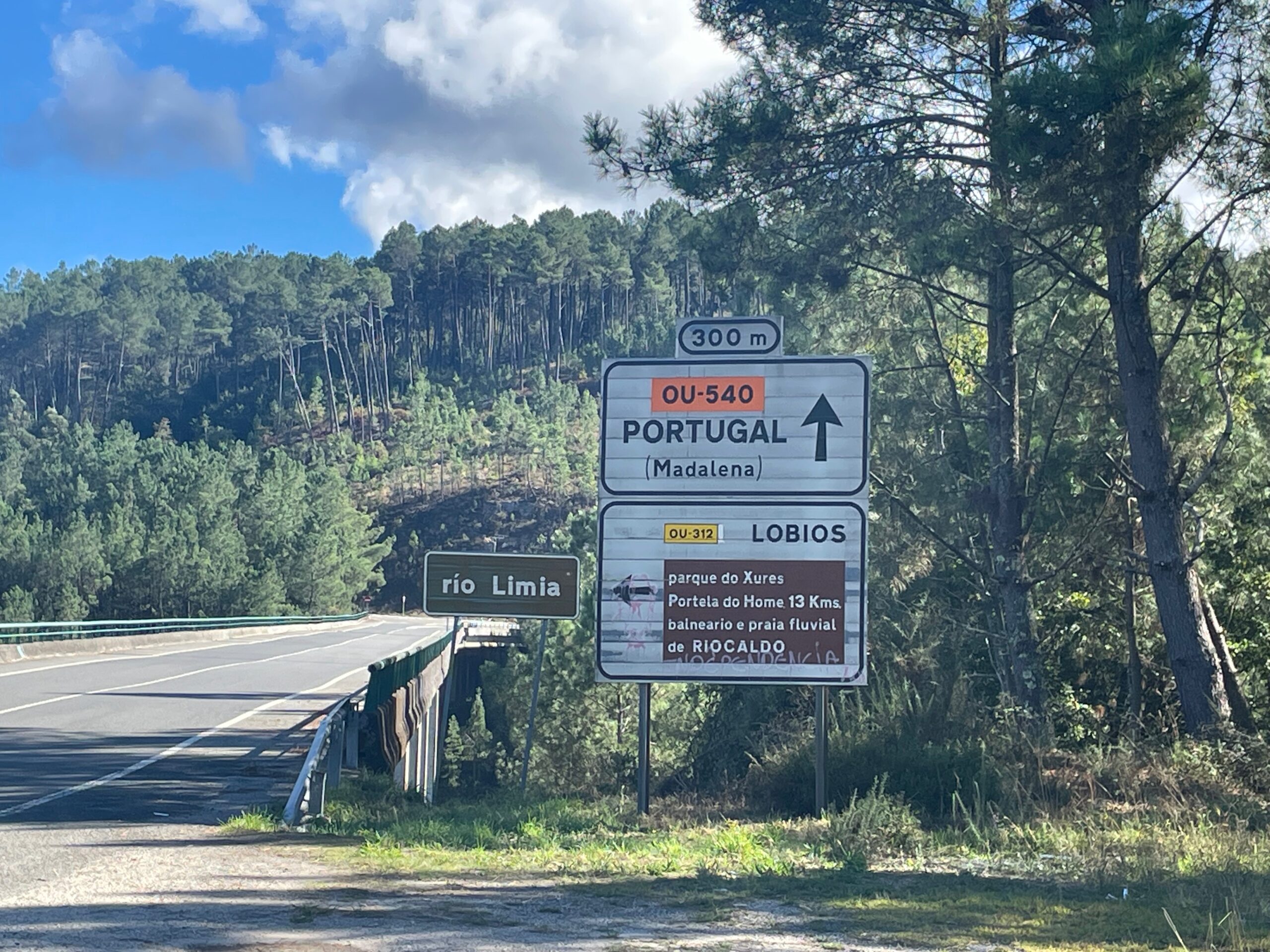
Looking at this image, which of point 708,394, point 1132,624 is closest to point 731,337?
point 708,394

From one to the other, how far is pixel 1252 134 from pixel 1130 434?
347cm

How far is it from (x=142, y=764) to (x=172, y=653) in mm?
24209

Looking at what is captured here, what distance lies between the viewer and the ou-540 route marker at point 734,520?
39.9ft

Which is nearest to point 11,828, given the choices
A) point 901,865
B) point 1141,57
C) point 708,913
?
point 708,913

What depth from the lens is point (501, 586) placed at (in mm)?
15836

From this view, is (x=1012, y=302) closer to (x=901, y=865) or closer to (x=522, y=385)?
(x=901, y=865)

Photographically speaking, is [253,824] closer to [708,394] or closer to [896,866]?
[896,866]

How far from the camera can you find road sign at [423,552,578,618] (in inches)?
615

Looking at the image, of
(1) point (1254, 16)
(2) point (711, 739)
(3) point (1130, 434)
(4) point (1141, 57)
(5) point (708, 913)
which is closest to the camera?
(5) point (708, 913)

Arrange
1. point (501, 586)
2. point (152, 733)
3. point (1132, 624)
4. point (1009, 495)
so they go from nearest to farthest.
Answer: point (501, 586) < point (1132, 624) < point (152, 733) < point (1009, 495)

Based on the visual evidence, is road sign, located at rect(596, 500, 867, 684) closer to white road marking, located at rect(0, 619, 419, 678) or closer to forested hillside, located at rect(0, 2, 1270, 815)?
forested hillside, located at rect(0, 2, 1270, 815)

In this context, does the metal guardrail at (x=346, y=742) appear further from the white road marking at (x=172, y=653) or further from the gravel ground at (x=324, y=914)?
the white road marking at (x=172, y=653)

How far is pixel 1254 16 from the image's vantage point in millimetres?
13070

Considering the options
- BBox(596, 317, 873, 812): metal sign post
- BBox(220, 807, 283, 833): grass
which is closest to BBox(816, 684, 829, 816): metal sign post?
BBox(596, 317, 873, 812): metal sign post
